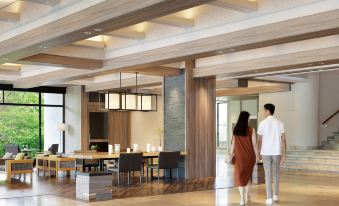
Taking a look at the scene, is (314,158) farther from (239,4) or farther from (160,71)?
(239,4)

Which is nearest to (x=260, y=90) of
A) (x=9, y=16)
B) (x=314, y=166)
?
(x=314, y=166)

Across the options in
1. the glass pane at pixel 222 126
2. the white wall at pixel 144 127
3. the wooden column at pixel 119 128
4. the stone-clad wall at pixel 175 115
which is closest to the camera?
the stone-clad wall at pixel 175 115

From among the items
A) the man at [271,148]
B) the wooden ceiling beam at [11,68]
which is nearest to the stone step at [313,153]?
the man at [271,148]

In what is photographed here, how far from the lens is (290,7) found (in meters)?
6.97

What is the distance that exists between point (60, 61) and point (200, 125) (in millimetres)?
3808

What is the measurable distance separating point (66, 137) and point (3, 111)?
4654 millimetres

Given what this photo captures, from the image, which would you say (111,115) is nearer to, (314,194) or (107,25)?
(314,194)

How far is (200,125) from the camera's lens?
12234 millimetres

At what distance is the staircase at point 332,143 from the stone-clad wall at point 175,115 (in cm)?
675

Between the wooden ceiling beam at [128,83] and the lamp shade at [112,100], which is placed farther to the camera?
the wooden ceiling beam at [128,83]

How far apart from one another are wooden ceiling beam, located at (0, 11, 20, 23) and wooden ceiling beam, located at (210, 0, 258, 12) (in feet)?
10.3

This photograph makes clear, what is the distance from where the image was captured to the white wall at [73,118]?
17.4 m

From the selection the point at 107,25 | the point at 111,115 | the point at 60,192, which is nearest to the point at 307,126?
the point at 111,115

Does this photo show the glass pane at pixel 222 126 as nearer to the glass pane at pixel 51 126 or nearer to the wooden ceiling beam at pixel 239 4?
the glass pane at pixel 51 126
